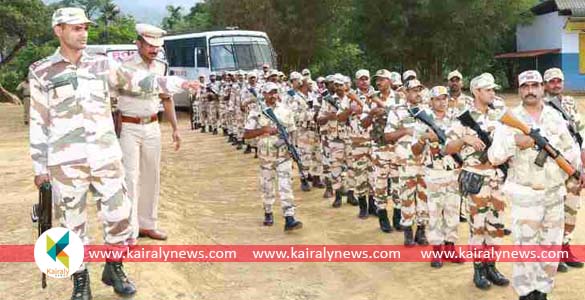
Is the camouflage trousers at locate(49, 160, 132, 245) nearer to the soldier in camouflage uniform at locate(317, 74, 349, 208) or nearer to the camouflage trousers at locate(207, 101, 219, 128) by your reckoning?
the soldier in camouflage uniform at locate(317, 74, 349, 208)

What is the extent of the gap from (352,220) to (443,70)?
78.6ft

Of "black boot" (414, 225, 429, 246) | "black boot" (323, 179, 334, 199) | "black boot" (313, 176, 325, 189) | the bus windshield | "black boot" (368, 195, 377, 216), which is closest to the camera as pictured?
"black boot" (414, 225, 429, 246)

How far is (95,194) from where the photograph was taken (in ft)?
14.1

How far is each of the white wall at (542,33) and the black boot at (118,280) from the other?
26.9 metres

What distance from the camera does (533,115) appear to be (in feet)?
15.0

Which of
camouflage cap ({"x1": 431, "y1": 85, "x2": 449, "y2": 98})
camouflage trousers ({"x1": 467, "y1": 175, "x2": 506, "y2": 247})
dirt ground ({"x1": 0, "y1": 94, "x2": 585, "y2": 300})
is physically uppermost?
camouflage cap ({"x1": 431, "y1": 85, "x2": 449, "y2": 98})

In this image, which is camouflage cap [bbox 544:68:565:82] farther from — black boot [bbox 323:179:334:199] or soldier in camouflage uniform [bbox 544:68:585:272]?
black boot [bbox 323:179:334:199]

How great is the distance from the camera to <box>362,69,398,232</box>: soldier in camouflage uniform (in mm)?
7051

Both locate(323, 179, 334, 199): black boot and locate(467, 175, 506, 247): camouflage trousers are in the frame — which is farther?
locate(323, 179, 334, 199): black boot

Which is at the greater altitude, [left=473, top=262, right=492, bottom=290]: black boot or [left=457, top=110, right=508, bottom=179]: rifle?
[left=457, top=110, right=508, bottom=179]: rifle

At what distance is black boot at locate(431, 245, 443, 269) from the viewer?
6.07 metres

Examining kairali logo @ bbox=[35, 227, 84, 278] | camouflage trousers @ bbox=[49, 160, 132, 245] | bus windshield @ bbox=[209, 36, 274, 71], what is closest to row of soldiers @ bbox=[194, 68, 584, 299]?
camouflage trousers @ bbox=[49, 160, 132, 245]

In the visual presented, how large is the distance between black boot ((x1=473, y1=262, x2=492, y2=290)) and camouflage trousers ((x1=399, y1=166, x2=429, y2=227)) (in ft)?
3.52

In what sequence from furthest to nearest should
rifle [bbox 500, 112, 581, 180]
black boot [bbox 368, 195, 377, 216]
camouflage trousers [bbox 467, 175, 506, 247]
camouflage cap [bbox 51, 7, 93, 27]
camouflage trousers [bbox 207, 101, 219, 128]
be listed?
camouflage trousers [bbox 207, 101, 219, 128], black boot [bbox 368, 195, 377, 216], camouflage trousers [bbox 467, 175, 506, 247], rifle [bbox 500, 112, 581, 180], camouflage cap [bbox 51, 7, 93, 27]
